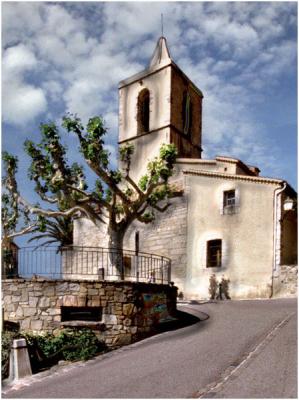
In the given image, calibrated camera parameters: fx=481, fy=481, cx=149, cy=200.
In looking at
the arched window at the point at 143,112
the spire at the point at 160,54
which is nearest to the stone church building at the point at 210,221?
the arched window at the point at 143,112

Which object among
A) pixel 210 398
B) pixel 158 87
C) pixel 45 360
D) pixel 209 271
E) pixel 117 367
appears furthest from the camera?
pixel 158 87

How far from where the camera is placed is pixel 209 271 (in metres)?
19.3

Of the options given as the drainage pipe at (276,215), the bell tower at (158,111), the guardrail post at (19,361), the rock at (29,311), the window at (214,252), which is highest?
the bell tower at (158,111)

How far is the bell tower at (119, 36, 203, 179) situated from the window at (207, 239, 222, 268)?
6.21m

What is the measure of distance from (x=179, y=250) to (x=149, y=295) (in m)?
9.10

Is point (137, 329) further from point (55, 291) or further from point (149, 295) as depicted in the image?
point (55, 291)

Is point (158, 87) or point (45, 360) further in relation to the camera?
point (158, 87)

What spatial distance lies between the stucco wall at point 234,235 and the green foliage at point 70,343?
29.6 ft

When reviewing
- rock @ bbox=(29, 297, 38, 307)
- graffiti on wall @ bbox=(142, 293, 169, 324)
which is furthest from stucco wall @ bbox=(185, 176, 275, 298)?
rock @ bbox=(29, 297, 38, 307)

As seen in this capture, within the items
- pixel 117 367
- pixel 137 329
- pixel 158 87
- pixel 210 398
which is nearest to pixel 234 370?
pixel 210 398

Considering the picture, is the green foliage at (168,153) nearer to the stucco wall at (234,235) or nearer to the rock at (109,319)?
the rock at (109,319)

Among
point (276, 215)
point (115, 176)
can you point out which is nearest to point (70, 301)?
point (115, 176)

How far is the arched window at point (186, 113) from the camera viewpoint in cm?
2567

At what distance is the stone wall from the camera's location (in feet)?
34.8
